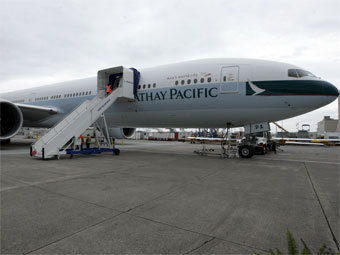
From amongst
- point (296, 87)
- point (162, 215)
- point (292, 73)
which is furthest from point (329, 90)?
point (162, 215)

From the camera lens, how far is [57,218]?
2.95 meters

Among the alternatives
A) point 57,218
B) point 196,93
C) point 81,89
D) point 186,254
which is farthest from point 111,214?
point 81,89

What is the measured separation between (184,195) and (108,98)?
8.21m

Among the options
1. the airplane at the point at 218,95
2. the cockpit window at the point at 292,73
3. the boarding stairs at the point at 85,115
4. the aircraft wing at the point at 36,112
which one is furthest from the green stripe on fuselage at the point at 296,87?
the aircraft wing at the point at 36,112

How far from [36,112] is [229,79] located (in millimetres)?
12317

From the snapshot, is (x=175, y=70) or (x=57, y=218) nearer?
(x=57, y=218)

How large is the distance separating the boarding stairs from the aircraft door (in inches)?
182

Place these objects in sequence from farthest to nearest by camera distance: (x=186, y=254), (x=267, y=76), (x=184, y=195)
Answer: (x=267, y=76), (x=184, y=195), (x=186, y=254)

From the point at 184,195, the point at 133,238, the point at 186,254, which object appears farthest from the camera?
the point at 184,195

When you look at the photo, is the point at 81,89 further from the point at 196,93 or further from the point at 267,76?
the point at 267,76

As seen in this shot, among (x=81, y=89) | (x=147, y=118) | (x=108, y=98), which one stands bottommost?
(x=147, y=118)

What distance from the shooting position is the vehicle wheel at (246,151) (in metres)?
10.4

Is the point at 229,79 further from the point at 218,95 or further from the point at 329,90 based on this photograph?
the point at 329,90

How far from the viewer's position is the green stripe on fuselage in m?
8.41
